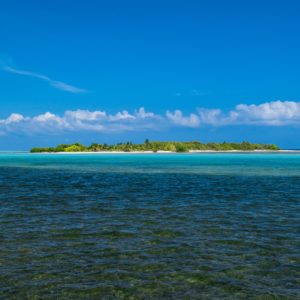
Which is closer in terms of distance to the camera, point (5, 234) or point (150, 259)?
point (150, 259)

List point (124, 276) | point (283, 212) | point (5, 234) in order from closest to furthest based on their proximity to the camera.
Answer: point (124, 276)
point (5, 234)
point (283, 212)

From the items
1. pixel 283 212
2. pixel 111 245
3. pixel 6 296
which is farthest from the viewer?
pixel 283 212

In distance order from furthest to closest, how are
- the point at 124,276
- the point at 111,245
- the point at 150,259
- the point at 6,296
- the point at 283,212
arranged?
the point at 283,212 → the point at 111,245 → the point at 150,259 → the point at 124,276 → the point at 6,296

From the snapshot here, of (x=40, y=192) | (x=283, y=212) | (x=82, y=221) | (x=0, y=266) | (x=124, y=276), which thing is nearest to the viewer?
(x=124, y=276)

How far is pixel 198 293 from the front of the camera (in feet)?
38.8

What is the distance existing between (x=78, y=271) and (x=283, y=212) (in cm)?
1680

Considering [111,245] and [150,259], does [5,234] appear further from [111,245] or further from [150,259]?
[150,259]

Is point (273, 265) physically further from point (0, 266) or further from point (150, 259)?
point (0, 266)

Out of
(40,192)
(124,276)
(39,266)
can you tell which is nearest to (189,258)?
(124,276)

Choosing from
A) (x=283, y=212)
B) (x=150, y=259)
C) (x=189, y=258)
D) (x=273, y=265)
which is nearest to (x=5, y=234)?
(x=150, y=259)

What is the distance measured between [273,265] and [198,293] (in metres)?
4.11

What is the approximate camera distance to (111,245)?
678 inches

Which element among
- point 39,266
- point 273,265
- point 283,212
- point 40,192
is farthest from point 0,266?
point 40,192

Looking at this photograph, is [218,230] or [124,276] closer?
[124,276]
